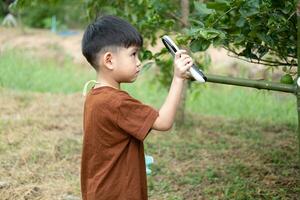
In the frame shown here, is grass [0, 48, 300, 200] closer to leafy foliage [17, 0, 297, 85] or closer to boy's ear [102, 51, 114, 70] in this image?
leafy foliage [17, 0, 297, 85]

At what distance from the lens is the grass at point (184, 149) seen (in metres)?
3.24

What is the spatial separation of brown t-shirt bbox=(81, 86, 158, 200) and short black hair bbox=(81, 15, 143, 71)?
144 mm

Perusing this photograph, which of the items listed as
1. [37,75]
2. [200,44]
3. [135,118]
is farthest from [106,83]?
[37,75]

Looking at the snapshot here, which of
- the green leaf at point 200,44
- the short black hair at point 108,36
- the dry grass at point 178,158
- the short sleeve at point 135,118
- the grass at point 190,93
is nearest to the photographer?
the short sleeve at point 135,118

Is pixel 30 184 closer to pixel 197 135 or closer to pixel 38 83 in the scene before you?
pixel 197 135

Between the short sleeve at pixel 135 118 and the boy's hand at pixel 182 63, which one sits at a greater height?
the boy's hand at pixel 182 63

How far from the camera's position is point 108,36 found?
189 cm

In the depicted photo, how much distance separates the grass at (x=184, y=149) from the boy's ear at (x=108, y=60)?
141cm

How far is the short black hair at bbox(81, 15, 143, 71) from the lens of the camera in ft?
6.19

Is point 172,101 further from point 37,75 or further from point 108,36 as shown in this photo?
point 37,75

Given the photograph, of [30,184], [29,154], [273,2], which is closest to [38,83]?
Answer: [29,154]

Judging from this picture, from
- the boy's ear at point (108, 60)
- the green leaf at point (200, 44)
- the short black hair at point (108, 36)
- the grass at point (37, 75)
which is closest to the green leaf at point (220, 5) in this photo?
the green leaf at point (200, 44)

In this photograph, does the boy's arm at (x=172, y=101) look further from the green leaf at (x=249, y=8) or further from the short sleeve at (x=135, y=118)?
the green leaf at (x=249, y=8)

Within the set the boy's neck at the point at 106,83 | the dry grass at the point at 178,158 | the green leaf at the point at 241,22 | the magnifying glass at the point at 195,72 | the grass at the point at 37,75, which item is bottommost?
the dry grass at the point at 178,158
